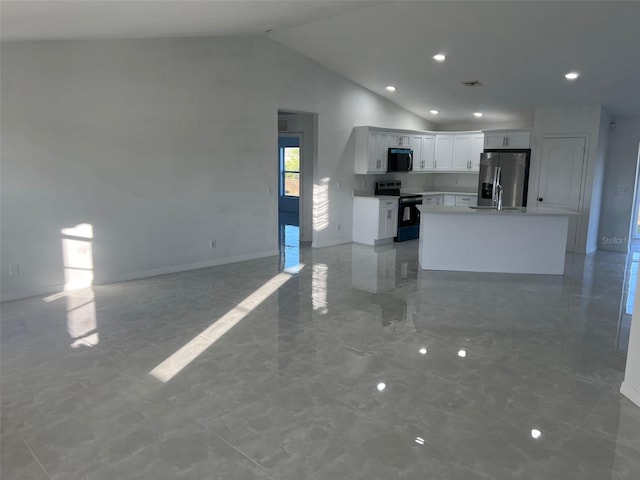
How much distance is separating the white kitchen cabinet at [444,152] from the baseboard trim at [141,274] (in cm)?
442

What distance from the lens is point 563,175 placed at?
8.17m

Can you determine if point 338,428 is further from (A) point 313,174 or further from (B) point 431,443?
(A) point 313,174

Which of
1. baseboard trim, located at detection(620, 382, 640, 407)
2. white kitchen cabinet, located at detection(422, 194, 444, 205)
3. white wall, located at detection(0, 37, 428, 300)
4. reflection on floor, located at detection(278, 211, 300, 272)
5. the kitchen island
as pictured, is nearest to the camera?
baseboard trim, located at detection(620, 382, 640, 407)

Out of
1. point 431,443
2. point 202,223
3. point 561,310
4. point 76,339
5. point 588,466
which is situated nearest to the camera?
point 588,466

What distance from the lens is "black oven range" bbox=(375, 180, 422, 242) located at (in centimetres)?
905

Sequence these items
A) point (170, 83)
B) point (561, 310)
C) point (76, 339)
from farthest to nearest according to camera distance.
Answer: point (170, 83) → point (561, 310) → point (76, 339)

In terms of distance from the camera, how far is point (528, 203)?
8594 millimetres

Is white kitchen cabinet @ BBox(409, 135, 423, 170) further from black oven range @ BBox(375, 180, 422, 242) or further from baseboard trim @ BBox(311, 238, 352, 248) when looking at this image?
baseboard trim @ BBox(311, 238, 352, 248)

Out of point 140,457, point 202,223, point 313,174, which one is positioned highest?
→ point 313,174

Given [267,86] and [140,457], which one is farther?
[267,86]

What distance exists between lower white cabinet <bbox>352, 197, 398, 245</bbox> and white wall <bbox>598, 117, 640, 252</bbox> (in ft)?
13.1

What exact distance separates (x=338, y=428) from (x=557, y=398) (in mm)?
1550

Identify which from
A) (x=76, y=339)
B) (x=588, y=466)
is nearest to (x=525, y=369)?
(x=588, y=466)

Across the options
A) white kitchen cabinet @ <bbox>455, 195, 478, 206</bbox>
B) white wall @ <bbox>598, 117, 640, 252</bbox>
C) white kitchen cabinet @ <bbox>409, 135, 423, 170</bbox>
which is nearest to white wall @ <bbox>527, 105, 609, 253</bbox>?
white wall @ <bbox>598, 117, 640, 252</bbox>
